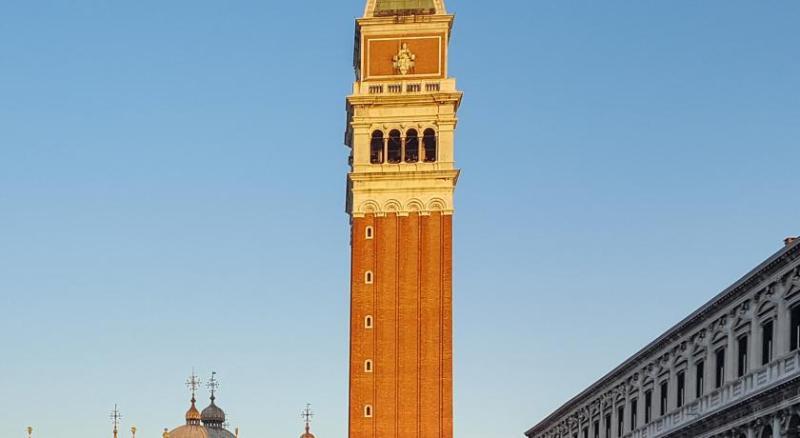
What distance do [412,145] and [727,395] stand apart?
52480 millimetres

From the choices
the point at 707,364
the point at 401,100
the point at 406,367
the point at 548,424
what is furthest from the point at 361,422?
the point at 707,364

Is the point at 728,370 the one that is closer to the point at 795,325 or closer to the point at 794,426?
the point at 795,325

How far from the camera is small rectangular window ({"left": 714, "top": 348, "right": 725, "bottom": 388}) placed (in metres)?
53.1

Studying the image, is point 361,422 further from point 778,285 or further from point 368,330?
point 778,285

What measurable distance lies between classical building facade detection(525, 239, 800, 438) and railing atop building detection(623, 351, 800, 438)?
32 millimetres

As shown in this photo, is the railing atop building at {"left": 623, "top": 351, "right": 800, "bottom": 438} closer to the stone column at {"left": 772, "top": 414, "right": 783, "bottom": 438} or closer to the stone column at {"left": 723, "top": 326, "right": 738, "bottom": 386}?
the stone column at {"left": 723, "top": 326, "right": 738, "bottom": 386}

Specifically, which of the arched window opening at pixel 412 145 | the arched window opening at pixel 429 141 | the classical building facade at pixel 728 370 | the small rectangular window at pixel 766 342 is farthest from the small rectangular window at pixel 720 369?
the arched window opening at pixel 412 145

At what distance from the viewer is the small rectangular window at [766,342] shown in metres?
48.4

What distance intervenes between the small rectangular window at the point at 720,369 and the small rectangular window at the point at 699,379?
1.59 meters

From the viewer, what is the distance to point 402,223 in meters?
100

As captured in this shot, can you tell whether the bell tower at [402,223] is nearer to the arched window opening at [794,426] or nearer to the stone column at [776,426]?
the stone column at [776,426]

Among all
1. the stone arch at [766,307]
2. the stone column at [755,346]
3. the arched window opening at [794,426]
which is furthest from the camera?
the stone column at [755,346]

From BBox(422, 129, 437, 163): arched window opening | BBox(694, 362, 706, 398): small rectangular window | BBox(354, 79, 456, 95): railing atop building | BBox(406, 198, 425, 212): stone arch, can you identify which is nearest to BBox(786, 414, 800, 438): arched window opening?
BBox(694, 362, 706, 398): small rectangular window

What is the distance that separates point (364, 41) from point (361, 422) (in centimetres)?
2699
